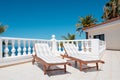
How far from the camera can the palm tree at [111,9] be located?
24125 millimetres

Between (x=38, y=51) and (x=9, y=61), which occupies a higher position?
(x=38, y=51)

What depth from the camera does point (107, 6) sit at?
86.1ft

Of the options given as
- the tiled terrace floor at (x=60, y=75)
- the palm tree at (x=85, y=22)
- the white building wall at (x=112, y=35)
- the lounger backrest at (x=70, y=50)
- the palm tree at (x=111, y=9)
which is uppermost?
the palm tree at (x=111, y=9)

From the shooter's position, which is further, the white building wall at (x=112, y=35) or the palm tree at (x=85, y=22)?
the palm tree at (x=85, y=22)

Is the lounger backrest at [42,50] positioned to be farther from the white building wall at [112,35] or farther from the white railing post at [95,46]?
the white building wall at [112,35]

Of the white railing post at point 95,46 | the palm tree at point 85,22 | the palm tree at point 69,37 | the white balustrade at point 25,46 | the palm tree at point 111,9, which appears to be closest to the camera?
the white balustrade at point 25,46

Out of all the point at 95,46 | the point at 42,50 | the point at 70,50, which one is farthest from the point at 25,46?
the point at 95,46

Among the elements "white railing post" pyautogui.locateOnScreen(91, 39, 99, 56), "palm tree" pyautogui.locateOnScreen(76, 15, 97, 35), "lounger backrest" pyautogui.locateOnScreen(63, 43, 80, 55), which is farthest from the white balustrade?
"palm tree" pyautogui.locateOnScreen(76, 15, 97, 35)

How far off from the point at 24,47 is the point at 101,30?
13268 millimetres

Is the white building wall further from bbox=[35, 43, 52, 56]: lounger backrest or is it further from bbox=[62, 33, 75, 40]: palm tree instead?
bbox=[35, 43, 52, 56]: lounger backrest

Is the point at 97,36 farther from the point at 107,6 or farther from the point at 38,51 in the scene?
the point at 38,51

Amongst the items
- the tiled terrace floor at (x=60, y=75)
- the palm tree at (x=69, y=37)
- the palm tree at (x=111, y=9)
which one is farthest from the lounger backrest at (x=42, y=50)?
the palm tree at (x=111, y=9)

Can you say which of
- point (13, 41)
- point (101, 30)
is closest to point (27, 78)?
point (13, 41)

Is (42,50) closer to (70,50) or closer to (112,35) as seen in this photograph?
(70,50)
